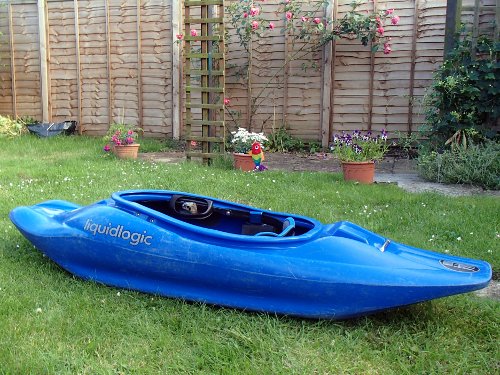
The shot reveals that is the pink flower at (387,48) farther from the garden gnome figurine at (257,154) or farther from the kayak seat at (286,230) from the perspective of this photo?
the kayak seat at (286,230)

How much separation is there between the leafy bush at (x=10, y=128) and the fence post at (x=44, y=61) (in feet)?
1.84

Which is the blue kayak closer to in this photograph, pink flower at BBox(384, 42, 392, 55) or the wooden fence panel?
the wooden fence panel

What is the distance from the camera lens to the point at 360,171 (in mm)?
5938

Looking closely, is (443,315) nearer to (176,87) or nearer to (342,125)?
(342,125)

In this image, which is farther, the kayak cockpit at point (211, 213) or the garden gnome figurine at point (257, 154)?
the garden gnome figurine at point (257, 154)

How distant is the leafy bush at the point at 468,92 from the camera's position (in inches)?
257

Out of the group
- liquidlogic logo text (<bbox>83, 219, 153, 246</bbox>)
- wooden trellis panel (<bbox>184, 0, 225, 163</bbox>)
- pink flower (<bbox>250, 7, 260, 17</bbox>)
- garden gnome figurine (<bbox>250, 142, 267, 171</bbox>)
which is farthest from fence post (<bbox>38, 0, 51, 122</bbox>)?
liquidlogic logo text (<bbox>83, 219, 153, 246</bbox>)

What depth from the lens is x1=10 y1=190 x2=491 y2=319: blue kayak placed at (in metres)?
2.54

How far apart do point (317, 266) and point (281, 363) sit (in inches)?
20.1

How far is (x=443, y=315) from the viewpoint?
277 centimetres

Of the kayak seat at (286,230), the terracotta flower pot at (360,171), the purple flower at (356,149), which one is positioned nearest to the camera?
the kayak seat at (286,230)

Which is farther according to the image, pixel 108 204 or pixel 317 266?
pixel 108 204

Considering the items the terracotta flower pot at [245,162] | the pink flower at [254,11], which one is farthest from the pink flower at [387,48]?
the terracotta flower pot at [245,162]

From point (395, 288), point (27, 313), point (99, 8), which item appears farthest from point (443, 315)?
point (99, 8)
